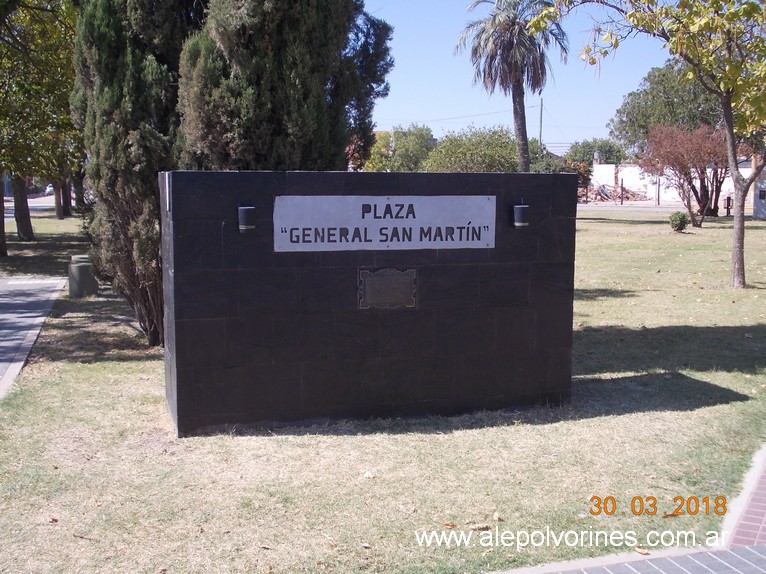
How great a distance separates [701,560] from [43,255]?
21546mm

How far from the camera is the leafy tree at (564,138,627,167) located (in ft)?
271

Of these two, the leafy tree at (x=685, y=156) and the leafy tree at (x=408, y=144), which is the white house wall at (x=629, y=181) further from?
the leafy tree at (x=685, y=156)

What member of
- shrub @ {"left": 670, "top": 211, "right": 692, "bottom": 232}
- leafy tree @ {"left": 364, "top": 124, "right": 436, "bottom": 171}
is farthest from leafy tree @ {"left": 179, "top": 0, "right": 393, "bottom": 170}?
leafy tree @ {"left": 364, "top": 124, "right": 436, "bottom": 171}

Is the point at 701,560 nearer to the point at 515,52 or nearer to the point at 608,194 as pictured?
the point at 515,52

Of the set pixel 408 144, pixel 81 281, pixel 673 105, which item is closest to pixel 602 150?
pixel 408 144

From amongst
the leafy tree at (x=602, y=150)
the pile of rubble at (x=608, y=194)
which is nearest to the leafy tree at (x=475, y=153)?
the pile of rubble at (x=608, y=194)

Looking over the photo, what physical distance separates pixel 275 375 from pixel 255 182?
151cm

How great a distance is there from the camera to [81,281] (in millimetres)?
14305

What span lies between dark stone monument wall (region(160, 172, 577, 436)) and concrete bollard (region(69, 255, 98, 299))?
8.46 m

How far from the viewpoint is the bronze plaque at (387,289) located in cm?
643

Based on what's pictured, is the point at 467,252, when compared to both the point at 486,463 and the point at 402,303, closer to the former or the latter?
the point at 402,303

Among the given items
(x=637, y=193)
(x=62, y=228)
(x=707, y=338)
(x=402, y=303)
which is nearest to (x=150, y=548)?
(x=402, y=303)
